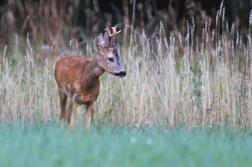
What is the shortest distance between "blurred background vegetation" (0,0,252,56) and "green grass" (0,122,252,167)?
471 centimetres

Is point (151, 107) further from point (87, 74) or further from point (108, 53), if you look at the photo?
point (108, 53)

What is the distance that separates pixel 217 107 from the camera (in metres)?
9.41

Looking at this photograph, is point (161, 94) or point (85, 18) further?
point (85, 18)

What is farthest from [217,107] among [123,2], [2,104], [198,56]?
[123,2]

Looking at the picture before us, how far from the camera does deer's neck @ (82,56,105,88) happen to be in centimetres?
883

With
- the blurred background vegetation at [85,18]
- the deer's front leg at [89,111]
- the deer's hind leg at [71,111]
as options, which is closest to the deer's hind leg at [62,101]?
the deer's hind leg at [71,111]

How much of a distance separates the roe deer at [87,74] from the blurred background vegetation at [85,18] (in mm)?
2098

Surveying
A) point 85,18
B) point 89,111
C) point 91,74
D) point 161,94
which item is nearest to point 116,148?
point 89,111

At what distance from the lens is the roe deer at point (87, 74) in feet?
28.1

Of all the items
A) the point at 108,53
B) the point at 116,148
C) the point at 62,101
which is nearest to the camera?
the point at 116,148

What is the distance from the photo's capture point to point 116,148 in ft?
19.3

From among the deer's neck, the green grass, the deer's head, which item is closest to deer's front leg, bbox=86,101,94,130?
the deer's neck

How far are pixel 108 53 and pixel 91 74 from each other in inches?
15.6

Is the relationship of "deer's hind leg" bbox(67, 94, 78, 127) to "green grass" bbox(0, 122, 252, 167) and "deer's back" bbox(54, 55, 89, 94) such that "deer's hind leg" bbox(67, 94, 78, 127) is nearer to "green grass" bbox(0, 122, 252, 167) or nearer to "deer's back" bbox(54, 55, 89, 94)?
"deer's back" bbox(54, 55, 89, 94)
